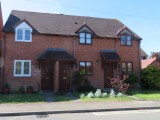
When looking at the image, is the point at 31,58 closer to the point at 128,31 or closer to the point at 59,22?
the point at 59,22

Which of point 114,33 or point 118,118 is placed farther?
point 114,33

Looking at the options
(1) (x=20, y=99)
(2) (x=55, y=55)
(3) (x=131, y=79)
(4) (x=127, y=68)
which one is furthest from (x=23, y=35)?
(3) (x=131, y=79)

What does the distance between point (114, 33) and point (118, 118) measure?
51.5ft

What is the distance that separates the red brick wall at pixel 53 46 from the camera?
21219 mm

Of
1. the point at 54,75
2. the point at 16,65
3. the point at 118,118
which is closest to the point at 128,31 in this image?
the point at 54,75

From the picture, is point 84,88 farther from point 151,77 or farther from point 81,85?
point 151,77

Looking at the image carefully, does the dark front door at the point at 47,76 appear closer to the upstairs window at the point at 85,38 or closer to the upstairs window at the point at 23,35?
the upstairs window at the point at 23,35

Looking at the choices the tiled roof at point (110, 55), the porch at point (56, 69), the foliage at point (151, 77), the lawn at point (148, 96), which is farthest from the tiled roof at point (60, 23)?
the lawn at point (148, 96)

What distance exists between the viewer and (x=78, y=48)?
76.0ft

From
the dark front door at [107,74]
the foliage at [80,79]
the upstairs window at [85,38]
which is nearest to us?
the foliage at [80,79]

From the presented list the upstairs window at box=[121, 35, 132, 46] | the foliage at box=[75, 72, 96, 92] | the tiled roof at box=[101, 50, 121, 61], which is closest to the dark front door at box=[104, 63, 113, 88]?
the tiled roof at box=[101, 50, 121, 61]

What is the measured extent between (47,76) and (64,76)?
5.28 feet

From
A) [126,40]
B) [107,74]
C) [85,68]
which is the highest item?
[126,40]

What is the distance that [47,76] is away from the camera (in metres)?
22.1
